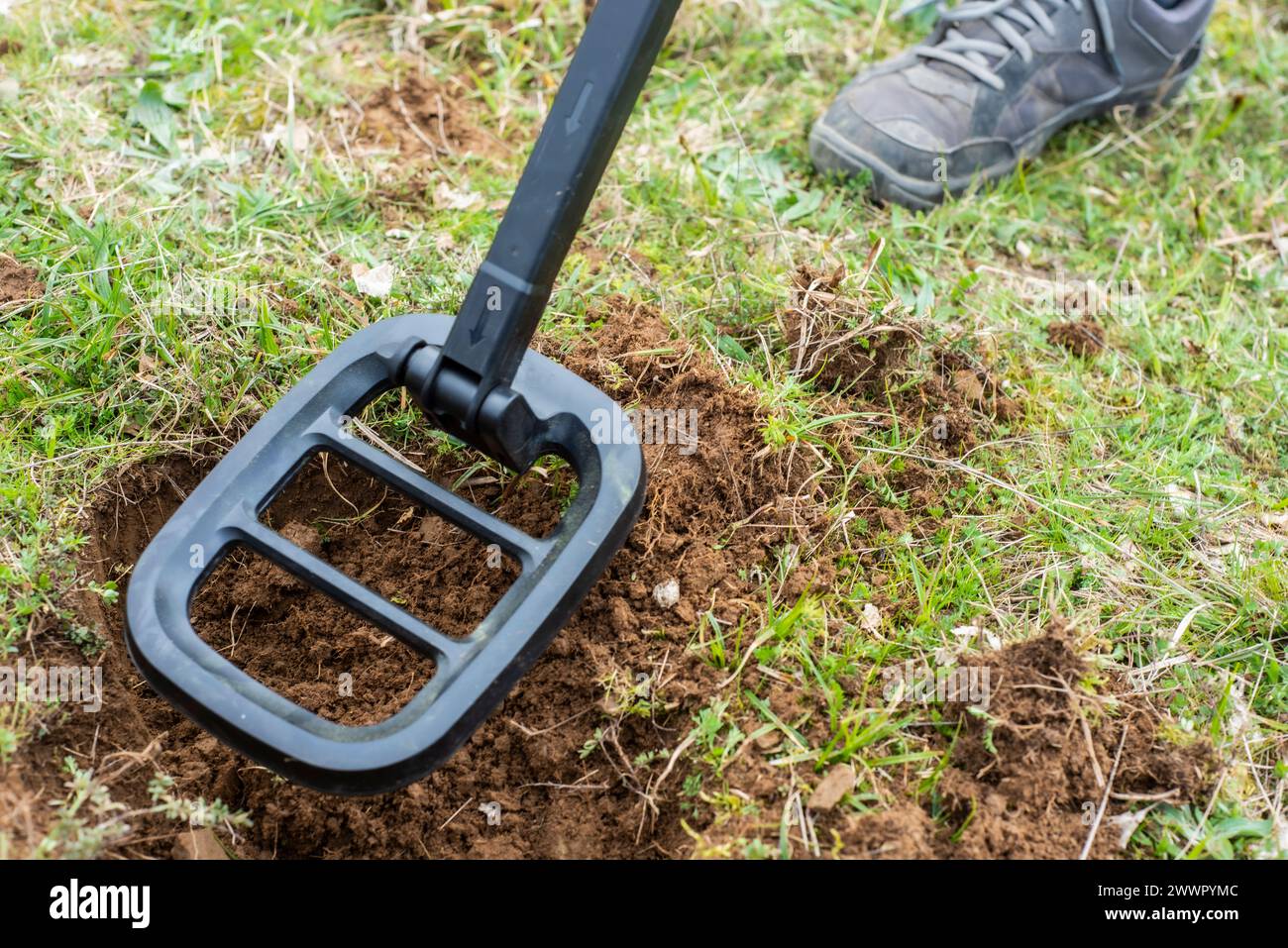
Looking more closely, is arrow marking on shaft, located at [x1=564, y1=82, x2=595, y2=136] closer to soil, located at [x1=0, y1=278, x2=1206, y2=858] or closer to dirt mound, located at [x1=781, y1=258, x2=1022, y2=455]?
soil, located at [x1=0, y1=278, x2=1206, y2=858]

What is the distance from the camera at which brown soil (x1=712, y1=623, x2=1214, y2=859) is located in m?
1.52

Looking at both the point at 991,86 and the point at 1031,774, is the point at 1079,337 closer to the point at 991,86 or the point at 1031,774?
the point at 991,86

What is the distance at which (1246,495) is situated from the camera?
2076 millimetres

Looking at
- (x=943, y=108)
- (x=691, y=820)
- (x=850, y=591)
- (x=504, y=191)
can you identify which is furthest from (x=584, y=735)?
(x=943, y=108)

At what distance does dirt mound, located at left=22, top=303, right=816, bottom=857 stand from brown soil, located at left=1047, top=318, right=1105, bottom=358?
0.83 meters

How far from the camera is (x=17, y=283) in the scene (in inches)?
83.0

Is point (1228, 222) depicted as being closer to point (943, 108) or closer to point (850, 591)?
point (943, 108)

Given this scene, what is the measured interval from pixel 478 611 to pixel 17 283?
1.15m

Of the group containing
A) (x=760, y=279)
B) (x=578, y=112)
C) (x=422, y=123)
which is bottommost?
(x=422, y=123)

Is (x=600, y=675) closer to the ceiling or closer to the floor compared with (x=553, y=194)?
closer to the floor

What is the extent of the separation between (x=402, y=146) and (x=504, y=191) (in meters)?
0.33

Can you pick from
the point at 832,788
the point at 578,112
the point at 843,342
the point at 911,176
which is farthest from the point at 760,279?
the point at 832,788

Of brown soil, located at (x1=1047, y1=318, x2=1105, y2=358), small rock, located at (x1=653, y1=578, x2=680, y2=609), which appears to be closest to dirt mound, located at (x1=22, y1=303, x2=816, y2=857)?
small rock, located at (x1=653, y1=578, x2=680, y2=609)

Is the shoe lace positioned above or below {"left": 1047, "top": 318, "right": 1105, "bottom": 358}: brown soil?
above
